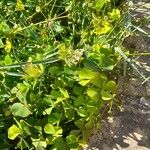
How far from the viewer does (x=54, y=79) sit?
191 cm

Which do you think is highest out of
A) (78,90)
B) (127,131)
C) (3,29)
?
(3,29)

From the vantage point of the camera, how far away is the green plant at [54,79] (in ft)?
5.96

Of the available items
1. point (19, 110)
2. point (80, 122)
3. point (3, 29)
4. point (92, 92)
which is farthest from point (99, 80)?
point (3, 29)

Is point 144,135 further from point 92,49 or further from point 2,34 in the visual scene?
point 2,34

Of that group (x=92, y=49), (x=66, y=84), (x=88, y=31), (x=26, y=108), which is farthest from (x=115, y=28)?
(x=26, y=108)

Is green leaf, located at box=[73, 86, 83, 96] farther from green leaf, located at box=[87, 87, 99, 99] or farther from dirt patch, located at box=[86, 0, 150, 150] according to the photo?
dirt patch, located at box=[86, 0, 150, 150]

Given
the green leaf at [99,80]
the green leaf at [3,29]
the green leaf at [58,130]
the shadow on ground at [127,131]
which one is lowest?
the shadow on ground at [127,131]

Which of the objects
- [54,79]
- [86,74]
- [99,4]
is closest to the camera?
[86,74]

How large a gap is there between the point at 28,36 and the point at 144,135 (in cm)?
61

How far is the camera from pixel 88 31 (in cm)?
209

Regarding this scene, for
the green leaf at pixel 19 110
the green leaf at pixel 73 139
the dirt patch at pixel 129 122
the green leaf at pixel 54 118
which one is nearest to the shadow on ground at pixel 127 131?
the dirt patch at pixel 129 122

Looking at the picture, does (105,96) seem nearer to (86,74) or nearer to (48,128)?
(86,74)

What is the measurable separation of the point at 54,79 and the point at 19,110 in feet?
0.61

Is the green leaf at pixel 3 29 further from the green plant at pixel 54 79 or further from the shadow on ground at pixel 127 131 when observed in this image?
the shadow on ground at pixel 127 131
